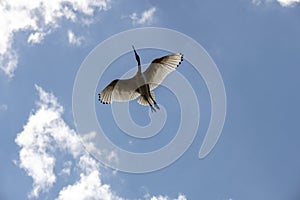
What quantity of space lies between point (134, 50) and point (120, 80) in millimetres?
1717

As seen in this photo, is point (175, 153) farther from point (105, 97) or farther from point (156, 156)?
point (105, 97)

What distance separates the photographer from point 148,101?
20188mm

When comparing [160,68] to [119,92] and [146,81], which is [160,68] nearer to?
[146,81]

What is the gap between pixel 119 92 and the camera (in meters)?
20.8

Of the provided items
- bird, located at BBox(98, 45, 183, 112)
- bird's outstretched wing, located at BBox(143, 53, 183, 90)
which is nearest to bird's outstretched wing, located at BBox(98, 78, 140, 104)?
bird, located at BBox(98, 45, 183, 112)

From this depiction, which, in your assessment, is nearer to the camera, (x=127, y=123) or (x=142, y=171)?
A: (x=142, y=171)

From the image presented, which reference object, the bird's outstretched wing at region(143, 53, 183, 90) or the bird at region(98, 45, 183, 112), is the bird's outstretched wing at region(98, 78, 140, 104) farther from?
the bird's outstretched wing at region(143, 53, 183, 90)

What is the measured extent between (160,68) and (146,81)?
0.93m

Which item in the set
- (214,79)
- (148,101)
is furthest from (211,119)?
(148,101)

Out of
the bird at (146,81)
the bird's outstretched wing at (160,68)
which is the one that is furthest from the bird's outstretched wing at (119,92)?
the bird's outstretched wing at (160,68)

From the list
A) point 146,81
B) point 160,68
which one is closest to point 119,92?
point 146,81

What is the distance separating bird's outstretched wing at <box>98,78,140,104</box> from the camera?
2020 cm

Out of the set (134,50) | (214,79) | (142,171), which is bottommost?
(142,171)

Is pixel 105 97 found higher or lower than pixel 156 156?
higher
